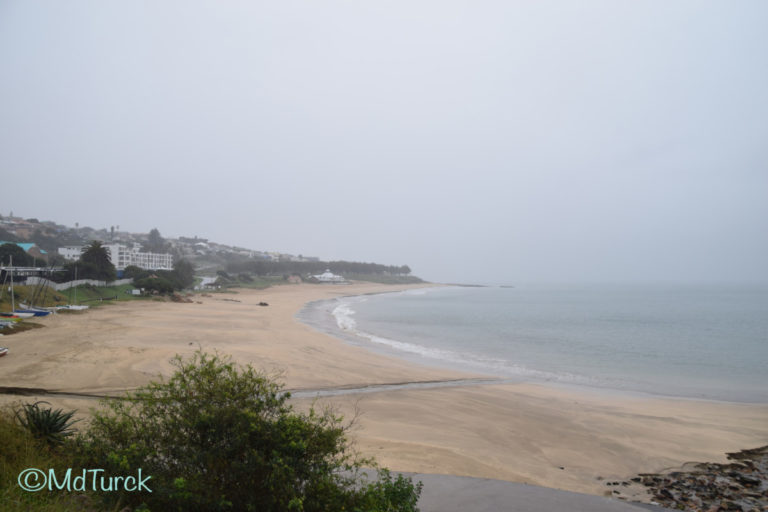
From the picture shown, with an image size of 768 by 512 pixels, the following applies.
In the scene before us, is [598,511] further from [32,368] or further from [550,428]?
[32,368]

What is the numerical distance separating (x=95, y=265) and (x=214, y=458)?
1888 inches

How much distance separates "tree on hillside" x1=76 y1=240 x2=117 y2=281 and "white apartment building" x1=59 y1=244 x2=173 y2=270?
30.7 meters

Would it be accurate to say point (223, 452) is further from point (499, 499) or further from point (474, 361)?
point (474, 361)

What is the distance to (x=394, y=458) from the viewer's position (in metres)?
8.41

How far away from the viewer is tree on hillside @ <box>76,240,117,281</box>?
139 ft

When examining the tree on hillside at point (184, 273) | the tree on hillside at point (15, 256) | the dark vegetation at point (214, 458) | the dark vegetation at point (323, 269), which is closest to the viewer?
the dark vegetation at point (214, 458)

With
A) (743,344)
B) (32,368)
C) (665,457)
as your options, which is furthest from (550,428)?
(743,344)

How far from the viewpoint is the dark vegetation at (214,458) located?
3914mm

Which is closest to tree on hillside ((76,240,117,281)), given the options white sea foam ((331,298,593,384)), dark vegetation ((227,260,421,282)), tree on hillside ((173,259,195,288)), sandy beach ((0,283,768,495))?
tree on hillside ((173,259,195,288))

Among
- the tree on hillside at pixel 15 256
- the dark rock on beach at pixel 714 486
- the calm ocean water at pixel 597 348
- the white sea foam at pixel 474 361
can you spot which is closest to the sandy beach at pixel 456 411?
the dark rock on beach at pixel 714 486

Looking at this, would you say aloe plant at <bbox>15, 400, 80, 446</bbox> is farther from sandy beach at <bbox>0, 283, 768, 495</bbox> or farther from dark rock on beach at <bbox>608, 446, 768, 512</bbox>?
dark rock on beach at <bbox>608, 446, 768, 512</bbox>

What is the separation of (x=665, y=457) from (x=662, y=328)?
3343 cm

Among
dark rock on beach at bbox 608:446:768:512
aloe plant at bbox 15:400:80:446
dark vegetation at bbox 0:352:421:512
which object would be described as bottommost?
dark rock on beach at bbox 608:446:768:512

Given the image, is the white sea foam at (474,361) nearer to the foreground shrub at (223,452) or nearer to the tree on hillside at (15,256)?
the foreground shrub at (223,452)
